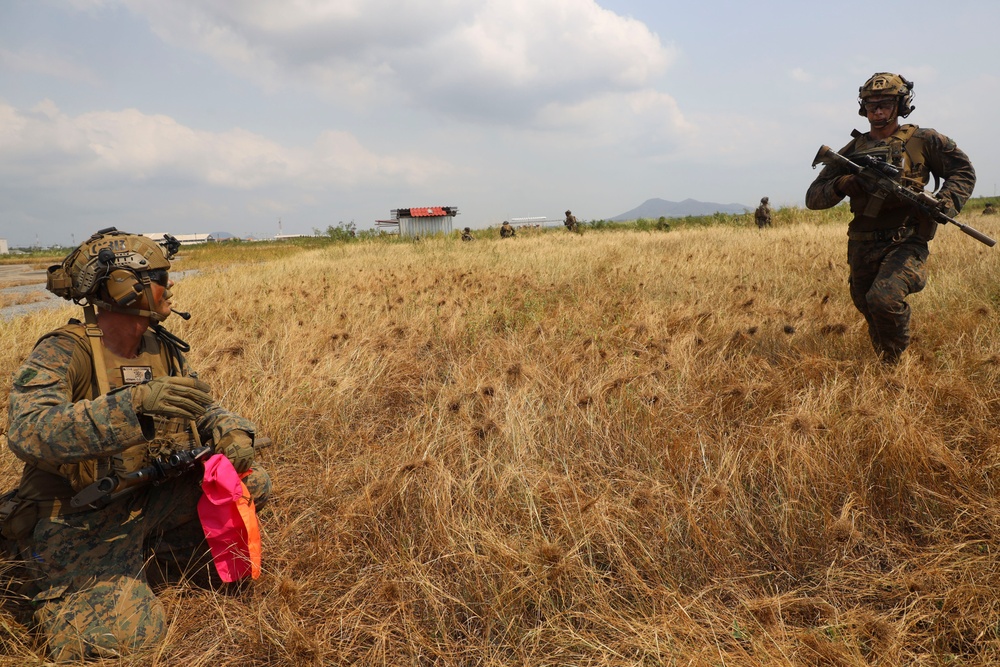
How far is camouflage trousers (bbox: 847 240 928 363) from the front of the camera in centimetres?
345

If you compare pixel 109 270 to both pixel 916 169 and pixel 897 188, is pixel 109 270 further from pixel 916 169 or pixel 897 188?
pixel 916 169

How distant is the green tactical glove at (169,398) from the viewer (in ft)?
6.16

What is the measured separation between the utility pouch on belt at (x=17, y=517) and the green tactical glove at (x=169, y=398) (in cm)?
66

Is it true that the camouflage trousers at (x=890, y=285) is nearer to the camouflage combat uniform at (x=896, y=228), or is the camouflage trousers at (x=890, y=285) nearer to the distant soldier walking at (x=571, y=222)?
the camouflage combat uniform at (x=896, y=228)

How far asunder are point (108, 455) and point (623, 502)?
1976 mm

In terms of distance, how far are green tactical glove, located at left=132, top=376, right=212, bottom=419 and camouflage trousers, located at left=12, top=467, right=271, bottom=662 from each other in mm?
610

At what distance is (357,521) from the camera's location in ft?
7.92

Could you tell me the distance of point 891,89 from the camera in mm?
3660

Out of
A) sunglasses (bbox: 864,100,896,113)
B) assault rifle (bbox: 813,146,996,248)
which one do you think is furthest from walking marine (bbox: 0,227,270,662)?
sunglasses (bbox: 864,100,896,113)

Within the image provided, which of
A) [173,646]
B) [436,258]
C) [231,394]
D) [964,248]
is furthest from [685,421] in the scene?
[436,258]

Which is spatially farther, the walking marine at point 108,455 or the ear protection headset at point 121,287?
the ear protection headset at point 121,287

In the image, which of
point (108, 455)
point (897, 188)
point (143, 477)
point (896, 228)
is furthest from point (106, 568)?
point (896, 228)

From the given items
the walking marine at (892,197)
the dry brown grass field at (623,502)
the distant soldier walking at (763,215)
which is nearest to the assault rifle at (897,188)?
the walking marine at (892,197)

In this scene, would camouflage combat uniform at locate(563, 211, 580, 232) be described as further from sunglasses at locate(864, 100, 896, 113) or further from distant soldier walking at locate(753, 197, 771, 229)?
sunglasses at locate(864, 100, 896, 113)
